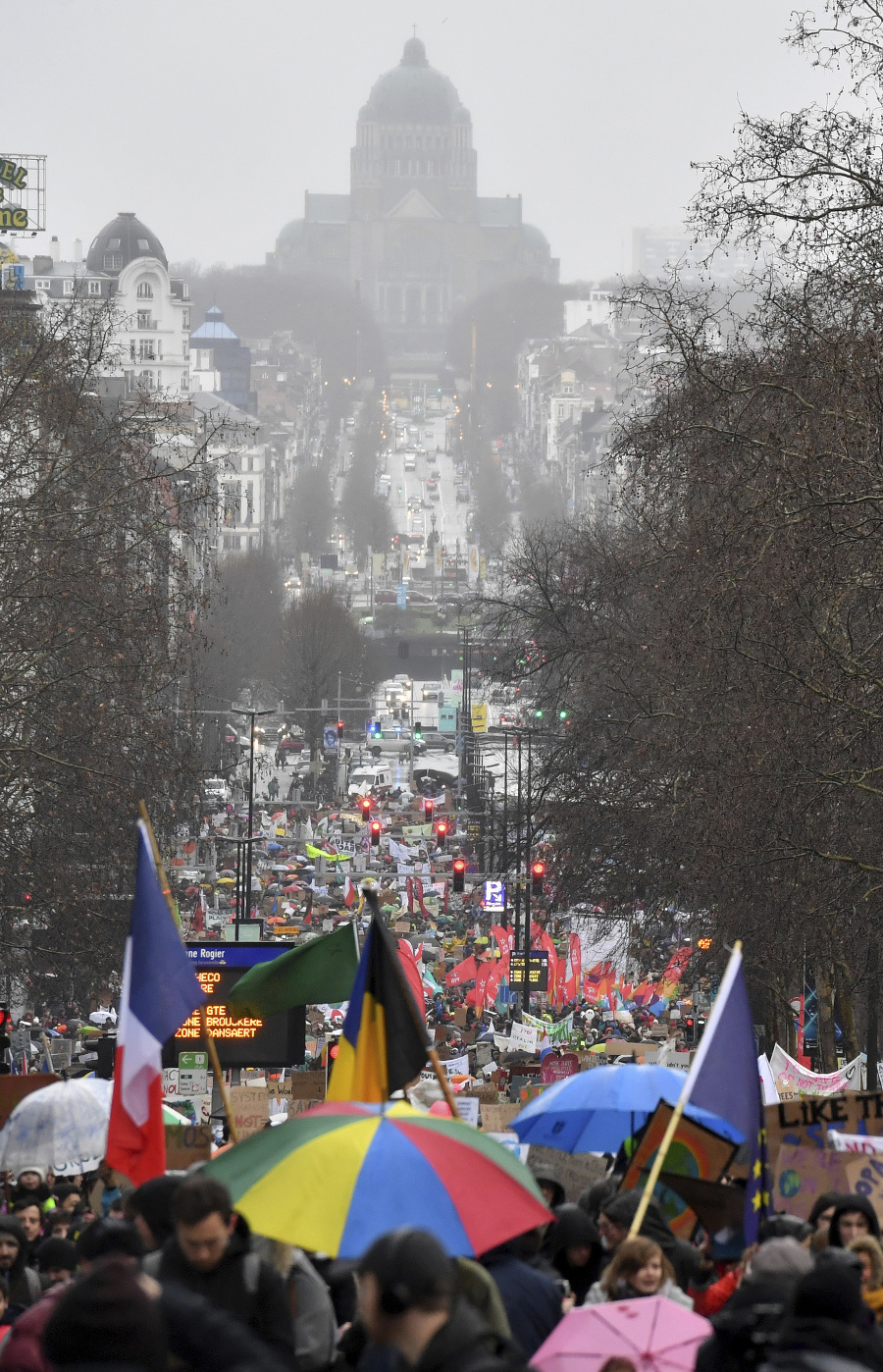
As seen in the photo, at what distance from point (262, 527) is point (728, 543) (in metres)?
166

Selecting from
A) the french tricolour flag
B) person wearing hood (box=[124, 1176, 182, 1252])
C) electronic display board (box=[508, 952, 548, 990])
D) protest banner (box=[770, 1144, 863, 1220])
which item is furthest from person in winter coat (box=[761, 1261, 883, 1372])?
electronic display board (box=[508, 952, 548, 990])

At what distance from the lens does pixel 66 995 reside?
3459cm

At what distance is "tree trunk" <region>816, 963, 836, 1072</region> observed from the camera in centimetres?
2769

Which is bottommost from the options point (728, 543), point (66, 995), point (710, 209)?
point (66, 995)

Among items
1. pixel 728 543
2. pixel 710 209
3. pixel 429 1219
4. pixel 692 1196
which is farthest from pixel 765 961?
pixel 429 1219

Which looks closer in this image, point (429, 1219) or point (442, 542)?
point (429, 1219)

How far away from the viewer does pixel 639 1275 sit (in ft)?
24.0

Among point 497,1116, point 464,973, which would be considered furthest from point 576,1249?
point 464,973

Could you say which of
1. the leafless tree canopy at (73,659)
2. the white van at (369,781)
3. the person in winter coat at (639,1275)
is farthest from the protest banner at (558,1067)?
the white van at (369,781)

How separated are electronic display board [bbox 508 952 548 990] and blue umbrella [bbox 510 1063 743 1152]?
89.7 ft

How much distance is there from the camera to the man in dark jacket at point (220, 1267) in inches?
251

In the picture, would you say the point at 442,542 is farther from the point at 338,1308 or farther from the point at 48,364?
the point at 338,1308

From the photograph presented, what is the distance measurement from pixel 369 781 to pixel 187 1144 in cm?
8224

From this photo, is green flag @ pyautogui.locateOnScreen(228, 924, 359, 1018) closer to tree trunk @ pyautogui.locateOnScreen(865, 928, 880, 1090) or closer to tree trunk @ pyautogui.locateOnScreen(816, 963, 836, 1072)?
tree trunk @ pyautogui.locateOnScreen(865, 928, 880, 1090)
